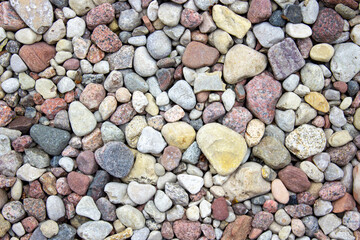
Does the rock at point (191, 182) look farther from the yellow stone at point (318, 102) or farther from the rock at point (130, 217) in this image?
the yellow stone at point (318, 102)

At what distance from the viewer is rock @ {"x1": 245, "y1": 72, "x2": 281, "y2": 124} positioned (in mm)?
1730

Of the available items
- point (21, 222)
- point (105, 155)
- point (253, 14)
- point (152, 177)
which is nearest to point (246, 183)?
point (152, 177)

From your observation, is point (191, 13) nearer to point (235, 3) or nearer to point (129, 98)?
point (235, 3)

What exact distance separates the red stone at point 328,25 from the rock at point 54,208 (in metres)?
1.76

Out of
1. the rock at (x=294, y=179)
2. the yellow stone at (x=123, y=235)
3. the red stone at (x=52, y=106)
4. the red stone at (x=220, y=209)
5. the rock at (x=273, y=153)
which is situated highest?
the red stone at (x=52, y=106)

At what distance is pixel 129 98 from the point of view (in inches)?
70.1

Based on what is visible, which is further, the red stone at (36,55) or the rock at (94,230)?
the red stone at (36,55)

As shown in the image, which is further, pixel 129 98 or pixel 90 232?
pixel 129 98

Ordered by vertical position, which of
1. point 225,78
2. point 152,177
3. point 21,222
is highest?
point 225,78

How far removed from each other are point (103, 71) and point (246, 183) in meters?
1.06

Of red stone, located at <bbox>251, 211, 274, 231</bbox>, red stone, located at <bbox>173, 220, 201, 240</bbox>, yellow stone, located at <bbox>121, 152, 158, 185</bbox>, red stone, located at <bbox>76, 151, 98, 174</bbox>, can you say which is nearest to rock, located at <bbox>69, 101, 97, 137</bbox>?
red stone, located at <bbox>76, 151, 98, 174</bbox>

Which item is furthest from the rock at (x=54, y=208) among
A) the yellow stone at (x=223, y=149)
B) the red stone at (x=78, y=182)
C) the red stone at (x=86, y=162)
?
the yellow stone at (x=223, y=149)

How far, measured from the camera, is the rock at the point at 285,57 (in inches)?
67.4

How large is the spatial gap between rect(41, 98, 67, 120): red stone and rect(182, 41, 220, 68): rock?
77 cm
